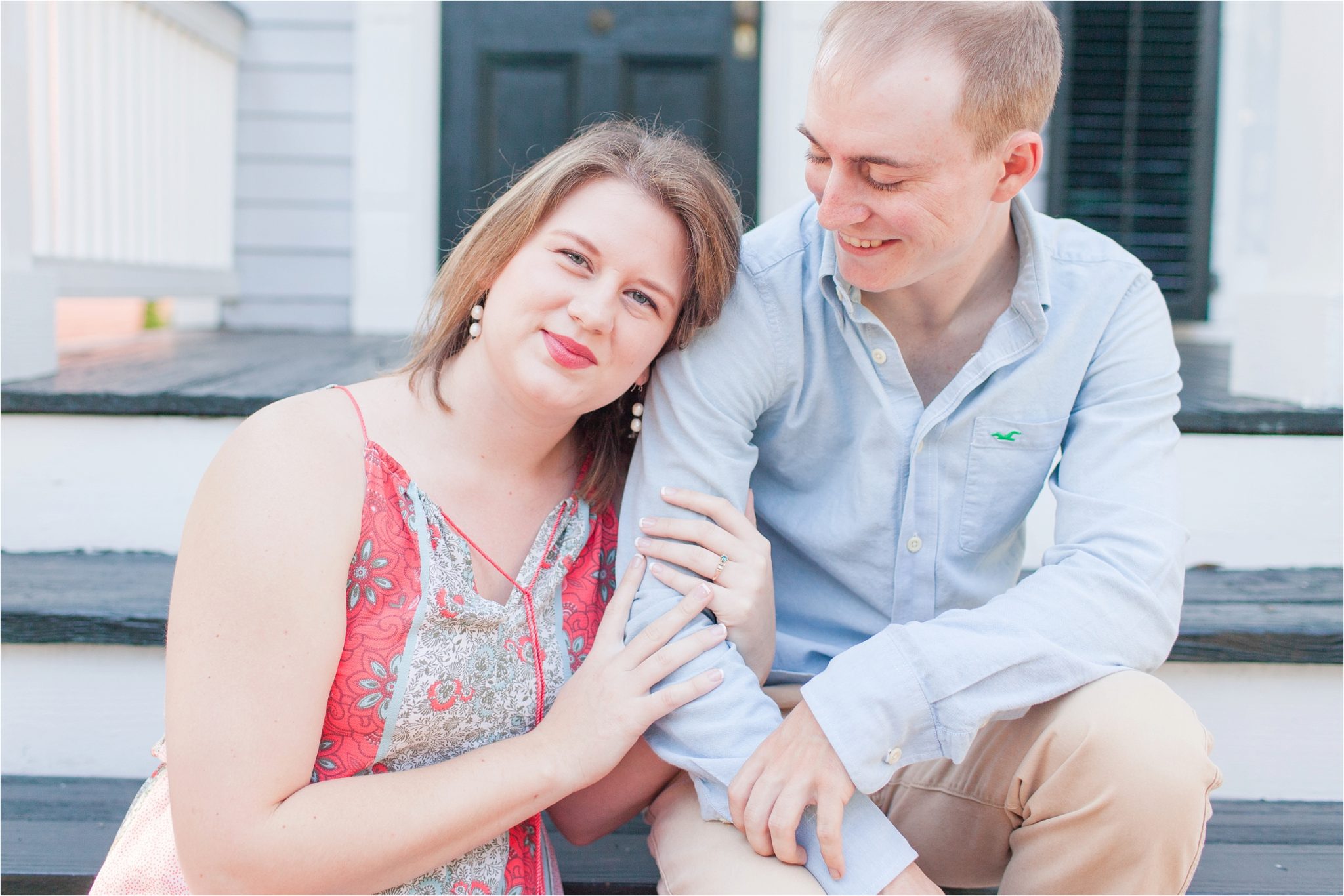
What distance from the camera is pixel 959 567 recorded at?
1479mm

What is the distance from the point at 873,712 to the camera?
1184 millimetres

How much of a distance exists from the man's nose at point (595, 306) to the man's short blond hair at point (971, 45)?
399 millimetres

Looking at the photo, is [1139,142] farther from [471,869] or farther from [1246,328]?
[471,869]

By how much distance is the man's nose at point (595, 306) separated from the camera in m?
1.22

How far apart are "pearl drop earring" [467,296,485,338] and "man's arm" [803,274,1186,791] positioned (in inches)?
25.6

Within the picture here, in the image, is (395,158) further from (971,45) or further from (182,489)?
(971,45)

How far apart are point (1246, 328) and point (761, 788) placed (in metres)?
1.97

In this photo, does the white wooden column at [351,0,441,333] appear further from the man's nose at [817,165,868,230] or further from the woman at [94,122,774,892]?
the man's nose at [817,165,868,230]

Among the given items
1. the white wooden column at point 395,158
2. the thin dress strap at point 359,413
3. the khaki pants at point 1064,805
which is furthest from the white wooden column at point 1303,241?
the white wooden column at point 395,158

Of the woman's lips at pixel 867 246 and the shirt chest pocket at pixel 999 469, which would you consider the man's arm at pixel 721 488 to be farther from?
the shirt chest pocket at pixel 999 469

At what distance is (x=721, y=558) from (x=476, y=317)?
1.57 feet

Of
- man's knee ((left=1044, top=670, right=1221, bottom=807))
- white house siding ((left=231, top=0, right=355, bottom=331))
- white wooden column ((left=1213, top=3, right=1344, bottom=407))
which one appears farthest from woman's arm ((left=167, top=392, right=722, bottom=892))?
white house siding ((left=231, top=0, right=355, bottom=331))

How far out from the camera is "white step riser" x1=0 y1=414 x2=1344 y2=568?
80.5 inches

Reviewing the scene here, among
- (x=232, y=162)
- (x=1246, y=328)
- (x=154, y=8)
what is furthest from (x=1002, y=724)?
(x=232, y=162)
